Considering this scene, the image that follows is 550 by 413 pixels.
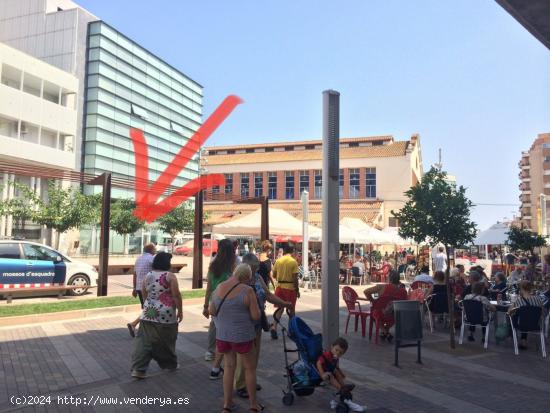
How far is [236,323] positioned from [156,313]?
1704mm

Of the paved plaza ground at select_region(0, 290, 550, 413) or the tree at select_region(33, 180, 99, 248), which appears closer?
the paved plaza ground at select_region(0, 290, 550, 413)

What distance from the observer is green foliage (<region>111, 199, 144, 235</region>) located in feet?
128

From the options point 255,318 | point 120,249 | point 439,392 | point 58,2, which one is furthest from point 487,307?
point 58,2

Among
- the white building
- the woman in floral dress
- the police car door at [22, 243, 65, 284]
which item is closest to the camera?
the woman in floral dress

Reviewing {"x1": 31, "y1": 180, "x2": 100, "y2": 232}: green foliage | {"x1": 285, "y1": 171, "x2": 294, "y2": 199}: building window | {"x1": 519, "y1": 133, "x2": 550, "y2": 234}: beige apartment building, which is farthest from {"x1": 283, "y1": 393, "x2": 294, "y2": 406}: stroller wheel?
{"x1": 519, "y1": 133, "x2": 550, "y2": 234}: beige apartment building

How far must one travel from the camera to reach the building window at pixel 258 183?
60.9m

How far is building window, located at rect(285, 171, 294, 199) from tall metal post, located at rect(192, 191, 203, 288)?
41.9 m

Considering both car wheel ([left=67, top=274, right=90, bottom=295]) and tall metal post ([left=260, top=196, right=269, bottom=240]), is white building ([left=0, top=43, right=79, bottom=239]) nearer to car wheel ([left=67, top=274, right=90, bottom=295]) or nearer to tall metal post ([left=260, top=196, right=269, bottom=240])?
car wheel ([left=67, top=274, right=90, bottom=295])

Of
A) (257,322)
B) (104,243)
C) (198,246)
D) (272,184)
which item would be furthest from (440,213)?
(272,184)

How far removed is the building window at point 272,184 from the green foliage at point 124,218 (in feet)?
71.5

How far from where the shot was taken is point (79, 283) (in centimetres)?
1416

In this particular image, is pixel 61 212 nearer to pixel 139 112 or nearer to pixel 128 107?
pixel 128 107

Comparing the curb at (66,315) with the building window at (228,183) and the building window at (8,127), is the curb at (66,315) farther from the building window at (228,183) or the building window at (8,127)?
the building window at (228,183)

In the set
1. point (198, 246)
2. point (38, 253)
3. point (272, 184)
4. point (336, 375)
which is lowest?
point (336, 375)
